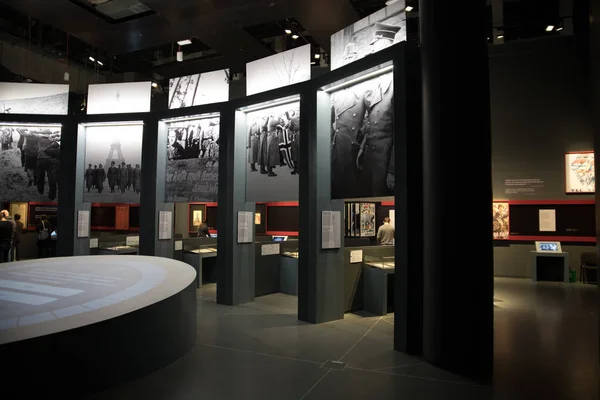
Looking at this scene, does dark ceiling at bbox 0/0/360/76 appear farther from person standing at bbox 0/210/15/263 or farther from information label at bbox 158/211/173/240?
person standing at bbox 0/210/15/263

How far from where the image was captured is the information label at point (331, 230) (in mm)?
6020

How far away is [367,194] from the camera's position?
535 cm

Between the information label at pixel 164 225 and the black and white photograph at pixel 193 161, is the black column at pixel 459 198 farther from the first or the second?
the information label at pixel 164 225

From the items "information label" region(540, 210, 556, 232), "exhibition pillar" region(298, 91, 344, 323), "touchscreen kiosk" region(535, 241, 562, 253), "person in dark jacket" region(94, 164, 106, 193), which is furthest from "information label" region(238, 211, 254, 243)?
"information label" region(540, 210, 556, 232)

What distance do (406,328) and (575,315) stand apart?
3.94m

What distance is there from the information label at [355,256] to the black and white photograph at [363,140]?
130 centimetres

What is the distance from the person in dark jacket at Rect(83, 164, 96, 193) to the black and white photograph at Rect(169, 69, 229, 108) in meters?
2.44

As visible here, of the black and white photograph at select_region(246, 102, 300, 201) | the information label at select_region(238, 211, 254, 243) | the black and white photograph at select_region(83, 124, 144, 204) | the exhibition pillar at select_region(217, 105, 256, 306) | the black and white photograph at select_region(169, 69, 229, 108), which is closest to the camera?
the black and white photograph at select_region(246, 102, 300, 201)

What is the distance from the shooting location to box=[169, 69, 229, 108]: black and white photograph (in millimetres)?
7676

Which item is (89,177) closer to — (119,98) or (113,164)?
(113,164)

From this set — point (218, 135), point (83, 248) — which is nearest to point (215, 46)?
point (218, 135)

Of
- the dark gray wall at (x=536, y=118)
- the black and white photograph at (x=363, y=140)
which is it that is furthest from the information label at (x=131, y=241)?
the dark gray wall at (x=536, y=118)

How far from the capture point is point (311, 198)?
6016 mm

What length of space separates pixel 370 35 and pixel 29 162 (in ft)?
26.7
